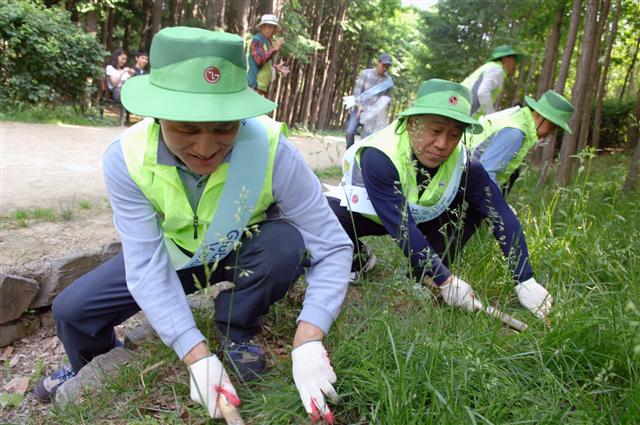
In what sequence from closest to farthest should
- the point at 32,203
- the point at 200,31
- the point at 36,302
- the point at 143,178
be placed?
the point at 200,31, the point at 143,178, the point at 36,302, the point at 32,203

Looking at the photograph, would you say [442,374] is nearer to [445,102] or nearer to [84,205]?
[445,102]

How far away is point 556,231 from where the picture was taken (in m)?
3.21

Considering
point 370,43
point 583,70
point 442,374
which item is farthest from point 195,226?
point 370,43

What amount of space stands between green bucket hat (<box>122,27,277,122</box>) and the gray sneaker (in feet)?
4.26

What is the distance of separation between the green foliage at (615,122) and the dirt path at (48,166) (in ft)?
43.7

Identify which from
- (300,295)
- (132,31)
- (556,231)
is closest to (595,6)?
(556,231)

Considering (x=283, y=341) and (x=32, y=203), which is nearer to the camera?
(x=283, y=341)

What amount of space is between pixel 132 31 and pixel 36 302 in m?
19.1

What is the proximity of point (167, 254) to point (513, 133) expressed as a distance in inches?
101

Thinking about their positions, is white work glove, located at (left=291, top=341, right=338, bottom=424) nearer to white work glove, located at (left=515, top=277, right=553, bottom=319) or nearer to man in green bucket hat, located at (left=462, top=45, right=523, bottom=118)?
white work glove, located at (left=515, top=277, right=553, bottom=319)

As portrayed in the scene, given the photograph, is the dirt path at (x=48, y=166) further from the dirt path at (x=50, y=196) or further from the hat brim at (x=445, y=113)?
the hat brim at (x=445, y=113)

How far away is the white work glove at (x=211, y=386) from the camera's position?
4.90ft

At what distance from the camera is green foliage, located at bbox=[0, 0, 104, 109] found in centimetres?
816

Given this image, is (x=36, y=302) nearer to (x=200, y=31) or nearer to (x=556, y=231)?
(x=200, y=31)
